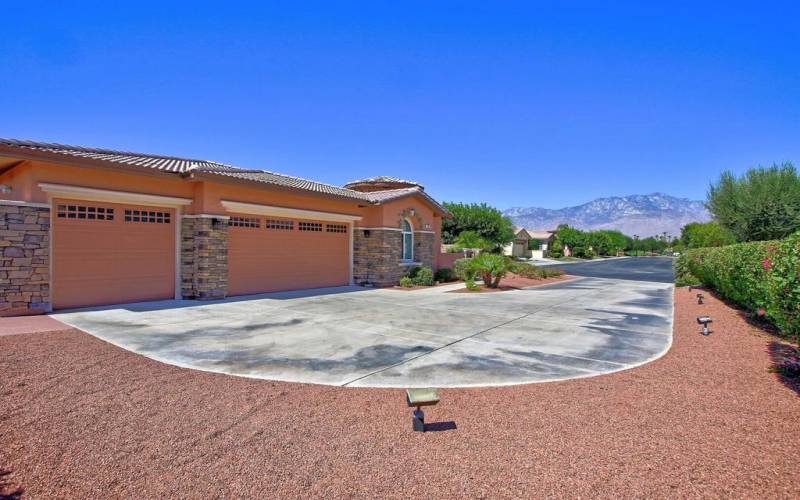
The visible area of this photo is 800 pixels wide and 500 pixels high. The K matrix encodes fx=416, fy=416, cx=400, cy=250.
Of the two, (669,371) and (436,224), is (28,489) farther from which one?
(436,224)

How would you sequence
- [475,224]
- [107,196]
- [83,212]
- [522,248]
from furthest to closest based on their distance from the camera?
[522,248] < [475,224] < [107,196] < [83,212]

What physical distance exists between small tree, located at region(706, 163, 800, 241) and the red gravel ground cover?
2080 centimetres

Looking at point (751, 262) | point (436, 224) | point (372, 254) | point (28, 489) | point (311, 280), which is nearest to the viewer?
point (28, 489)

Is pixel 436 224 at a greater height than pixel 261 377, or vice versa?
pixel 436 224

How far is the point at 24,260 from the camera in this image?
10.2 metres

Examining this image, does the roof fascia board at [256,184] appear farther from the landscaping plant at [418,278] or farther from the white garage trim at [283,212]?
the landscaping plant at [418,278]

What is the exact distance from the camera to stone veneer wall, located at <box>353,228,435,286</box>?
19.3 metres

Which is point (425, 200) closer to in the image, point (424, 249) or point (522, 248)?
point (424, 249)

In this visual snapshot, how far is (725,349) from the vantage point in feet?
25.0

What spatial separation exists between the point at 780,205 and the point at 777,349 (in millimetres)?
19107

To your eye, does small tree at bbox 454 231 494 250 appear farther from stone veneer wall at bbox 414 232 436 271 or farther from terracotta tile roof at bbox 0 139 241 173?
terracotta tile roof at bbox 0 139 241 173

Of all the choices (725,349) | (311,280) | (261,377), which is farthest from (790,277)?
(311,280)

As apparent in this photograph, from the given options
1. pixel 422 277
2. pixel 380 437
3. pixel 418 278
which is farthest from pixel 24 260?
pixel 422 277

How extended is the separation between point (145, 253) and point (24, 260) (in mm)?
2867
